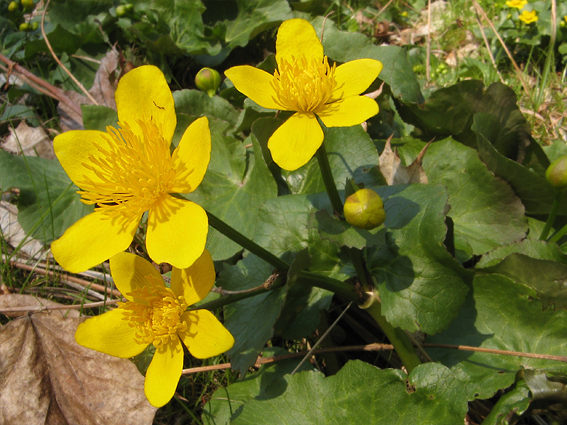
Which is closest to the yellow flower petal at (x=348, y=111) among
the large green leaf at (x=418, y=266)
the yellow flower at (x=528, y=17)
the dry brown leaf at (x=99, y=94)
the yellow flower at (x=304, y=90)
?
the yellow flower at (x=304, y=90)

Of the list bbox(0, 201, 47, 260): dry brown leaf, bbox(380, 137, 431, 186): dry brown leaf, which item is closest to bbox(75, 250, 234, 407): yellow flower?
bbox(380, 137, 431, 186): dry brown leaf

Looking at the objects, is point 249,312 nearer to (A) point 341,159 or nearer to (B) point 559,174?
(A) point 341,159

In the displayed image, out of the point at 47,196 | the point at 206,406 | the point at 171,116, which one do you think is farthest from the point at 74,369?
the point at 171,116

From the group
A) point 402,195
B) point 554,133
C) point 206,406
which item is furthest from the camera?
point 554,133

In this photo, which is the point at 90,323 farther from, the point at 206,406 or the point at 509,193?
the point at 509,193

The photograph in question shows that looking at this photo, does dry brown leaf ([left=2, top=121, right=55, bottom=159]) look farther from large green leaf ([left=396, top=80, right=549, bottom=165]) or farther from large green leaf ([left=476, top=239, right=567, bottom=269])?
large green leaf ([left=476, top=239, right=567, bottom=269])
